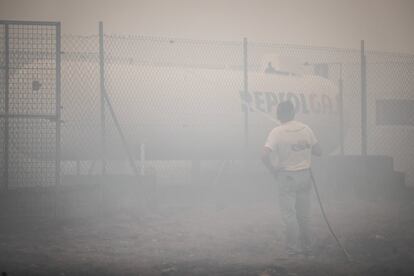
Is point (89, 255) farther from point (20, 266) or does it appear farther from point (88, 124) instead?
point (88, 124)

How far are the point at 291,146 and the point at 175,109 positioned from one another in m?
5.26

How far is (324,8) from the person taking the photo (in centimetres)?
2583

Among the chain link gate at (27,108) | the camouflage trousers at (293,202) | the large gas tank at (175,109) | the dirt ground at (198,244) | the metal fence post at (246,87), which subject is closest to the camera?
the dirt ground at (198,244)

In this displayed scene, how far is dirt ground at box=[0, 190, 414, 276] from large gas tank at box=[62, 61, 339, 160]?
2.28 metres

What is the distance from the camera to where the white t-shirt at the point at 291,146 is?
5.71 meters

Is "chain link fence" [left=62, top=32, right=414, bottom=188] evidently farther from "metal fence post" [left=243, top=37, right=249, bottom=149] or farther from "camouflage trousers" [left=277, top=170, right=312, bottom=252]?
"camouflage trousers" [left=277, top=170, right=312, bottom=252]

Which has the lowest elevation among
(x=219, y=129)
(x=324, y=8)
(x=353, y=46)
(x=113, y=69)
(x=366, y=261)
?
(x=366, y=261)

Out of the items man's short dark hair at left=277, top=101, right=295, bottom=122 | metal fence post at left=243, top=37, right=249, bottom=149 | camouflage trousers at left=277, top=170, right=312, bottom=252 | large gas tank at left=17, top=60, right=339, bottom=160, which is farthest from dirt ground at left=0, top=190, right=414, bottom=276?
large gas tank at left=17, top=60, right=339, bottom=160

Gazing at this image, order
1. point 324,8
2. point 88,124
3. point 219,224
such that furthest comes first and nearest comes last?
1. point 324,8
2. point 88,124
3. point 219,224

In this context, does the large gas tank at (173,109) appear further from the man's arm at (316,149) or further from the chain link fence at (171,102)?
the man's arm at (316,149)

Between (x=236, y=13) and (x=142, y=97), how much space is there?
18.7m

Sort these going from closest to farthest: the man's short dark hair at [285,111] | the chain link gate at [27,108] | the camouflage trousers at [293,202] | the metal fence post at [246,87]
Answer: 1. the camouflage trousers at [293,202]
2. the man's short dark hair at [285,111]
3. the chain link gate at [27,108]
4. the metal fence post at [246,87]

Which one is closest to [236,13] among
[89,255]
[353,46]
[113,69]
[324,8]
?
[324,8]

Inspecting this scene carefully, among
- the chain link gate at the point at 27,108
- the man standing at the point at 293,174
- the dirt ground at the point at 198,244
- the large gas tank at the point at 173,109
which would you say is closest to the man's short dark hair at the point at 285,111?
the man standing at the point at 293,174
